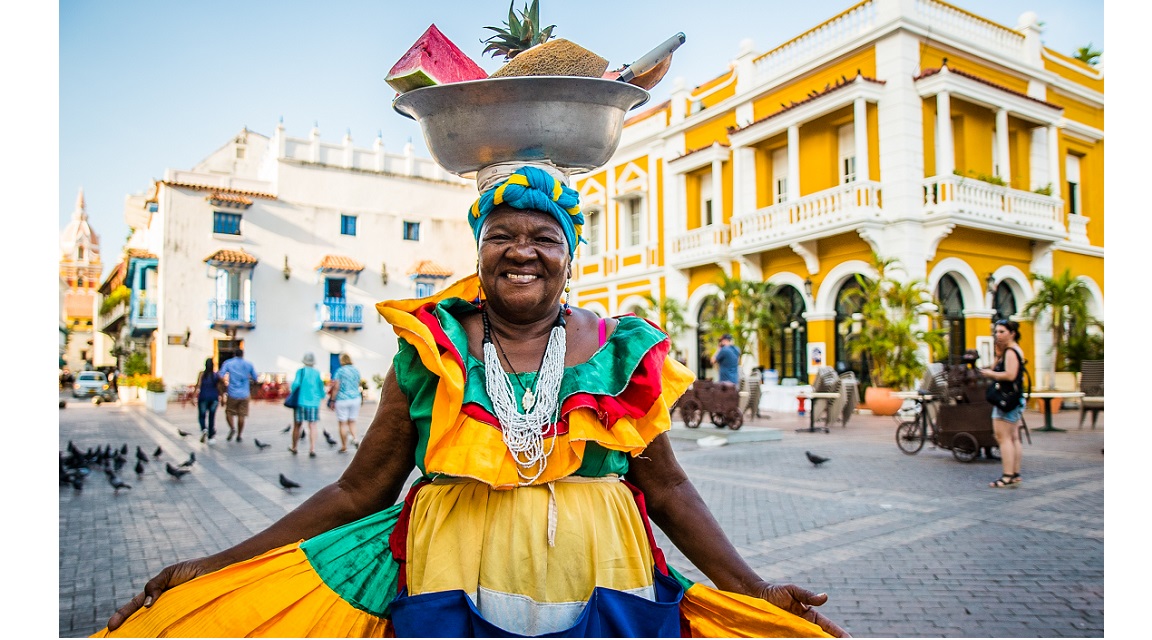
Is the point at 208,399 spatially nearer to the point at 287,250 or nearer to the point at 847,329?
the point at 847,329

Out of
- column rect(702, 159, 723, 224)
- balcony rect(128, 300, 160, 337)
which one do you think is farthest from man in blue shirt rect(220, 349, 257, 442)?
balcony rect(128, 300, 160, 337)

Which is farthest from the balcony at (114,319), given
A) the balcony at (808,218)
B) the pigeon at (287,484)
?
the pigeon at (287,484)

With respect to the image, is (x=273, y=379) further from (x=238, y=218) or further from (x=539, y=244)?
(x=539, y=244)

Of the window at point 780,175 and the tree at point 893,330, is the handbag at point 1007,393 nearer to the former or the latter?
the tree at point 893,330

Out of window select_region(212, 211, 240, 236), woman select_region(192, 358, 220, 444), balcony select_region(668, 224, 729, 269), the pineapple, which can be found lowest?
woman select_region(192, 358, 220, 444)

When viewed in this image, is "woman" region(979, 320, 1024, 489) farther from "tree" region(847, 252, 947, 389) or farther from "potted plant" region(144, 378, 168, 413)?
"potted plant" region(144, 378, 168, 413)

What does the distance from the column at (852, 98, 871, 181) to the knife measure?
16.5 m

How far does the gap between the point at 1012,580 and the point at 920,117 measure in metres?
14.7

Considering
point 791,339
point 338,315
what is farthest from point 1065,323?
point 338,315

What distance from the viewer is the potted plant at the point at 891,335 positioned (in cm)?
1609

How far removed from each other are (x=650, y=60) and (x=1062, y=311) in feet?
61.9

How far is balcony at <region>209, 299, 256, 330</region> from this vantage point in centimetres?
2936
